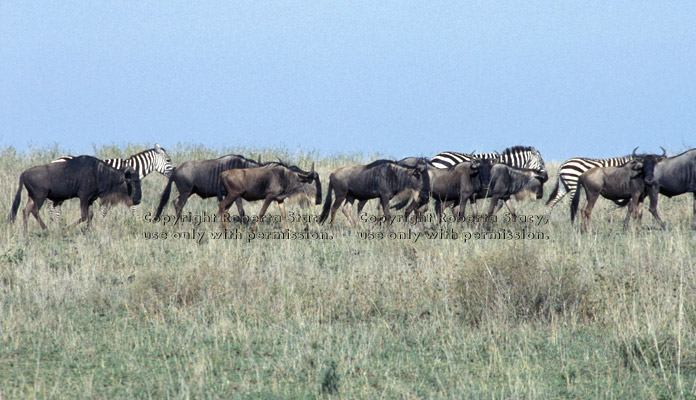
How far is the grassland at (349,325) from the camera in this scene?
496cm

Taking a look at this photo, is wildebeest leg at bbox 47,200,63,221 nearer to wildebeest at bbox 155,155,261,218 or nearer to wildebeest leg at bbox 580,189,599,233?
wildebeest at bbox 155,155,261,218

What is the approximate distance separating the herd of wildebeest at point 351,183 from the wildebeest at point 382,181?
0.06 ft

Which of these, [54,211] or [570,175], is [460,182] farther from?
[54,211]

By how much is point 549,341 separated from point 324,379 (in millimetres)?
2341

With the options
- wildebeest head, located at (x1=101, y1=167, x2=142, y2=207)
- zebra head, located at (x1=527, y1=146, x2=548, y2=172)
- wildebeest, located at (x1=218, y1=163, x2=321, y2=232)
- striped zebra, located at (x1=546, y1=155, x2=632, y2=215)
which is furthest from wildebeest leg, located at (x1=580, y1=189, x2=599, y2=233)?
wildebeest head, located at (x1=101, y1=167, x2=142, y2=207)

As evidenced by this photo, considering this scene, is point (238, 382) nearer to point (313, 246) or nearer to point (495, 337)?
point (495, 337)

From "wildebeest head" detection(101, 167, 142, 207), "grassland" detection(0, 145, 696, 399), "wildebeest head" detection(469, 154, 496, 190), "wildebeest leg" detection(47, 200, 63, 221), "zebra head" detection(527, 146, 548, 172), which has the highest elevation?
"zebra head" detection(527, 146, 548, 172)

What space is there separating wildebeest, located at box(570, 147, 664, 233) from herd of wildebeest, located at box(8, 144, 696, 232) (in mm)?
18

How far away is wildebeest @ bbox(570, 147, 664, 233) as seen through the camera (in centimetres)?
1333

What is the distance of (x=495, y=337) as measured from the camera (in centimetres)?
606

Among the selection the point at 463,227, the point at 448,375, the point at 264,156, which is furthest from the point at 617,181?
the point at 264,156

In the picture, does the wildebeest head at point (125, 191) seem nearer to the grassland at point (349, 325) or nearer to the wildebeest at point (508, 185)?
the grassland at point (349, 325)

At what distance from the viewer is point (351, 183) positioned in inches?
525

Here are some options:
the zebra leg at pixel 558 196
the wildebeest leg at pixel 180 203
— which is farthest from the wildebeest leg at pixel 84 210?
the zebra leg at pixel 558 196
